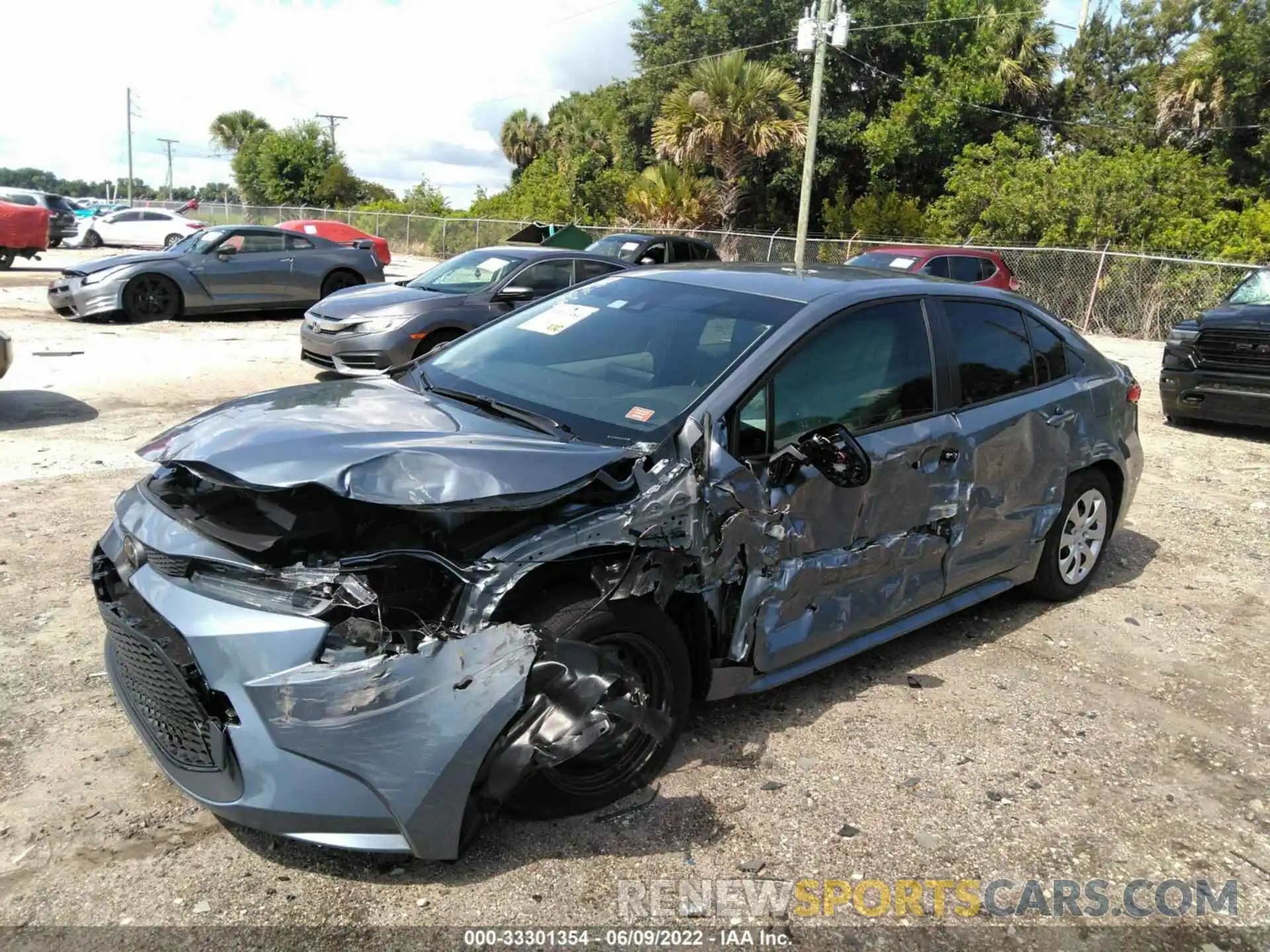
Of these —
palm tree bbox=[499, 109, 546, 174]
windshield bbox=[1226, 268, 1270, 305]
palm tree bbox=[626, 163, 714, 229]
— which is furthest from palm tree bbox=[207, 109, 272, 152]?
windshield bbox=[1226, 268, 1270, 305]

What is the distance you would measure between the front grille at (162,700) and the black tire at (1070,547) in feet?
12.8

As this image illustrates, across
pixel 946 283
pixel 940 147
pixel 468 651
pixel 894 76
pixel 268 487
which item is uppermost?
pixel 894 76

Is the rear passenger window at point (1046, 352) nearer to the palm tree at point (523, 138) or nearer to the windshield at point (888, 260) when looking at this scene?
the windshield at point (888, 260)

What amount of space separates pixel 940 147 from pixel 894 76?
3.27 metres

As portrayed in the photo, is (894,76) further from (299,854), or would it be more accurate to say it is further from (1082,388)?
(299,854)

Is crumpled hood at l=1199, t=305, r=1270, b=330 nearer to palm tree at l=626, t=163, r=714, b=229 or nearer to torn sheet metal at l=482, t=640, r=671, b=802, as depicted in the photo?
torn sheet metal at l=482, t=640, r=671, b=802

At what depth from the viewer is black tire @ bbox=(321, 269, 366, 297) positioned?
1502cm

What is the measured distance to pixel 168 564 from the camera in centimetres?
279

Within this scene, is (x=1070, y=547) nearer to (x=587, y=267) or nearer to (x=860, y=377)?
(x=860, y=377)

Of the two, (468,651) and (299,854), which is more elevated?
(468,651)

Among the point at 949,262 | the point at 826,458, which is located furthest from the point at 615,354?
the point at 949,262

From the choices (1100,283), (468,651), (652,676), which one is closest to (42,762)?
(468,651)

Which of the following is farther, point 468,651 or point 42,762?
point 42,762

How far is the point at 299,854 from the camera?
278 centimetres
